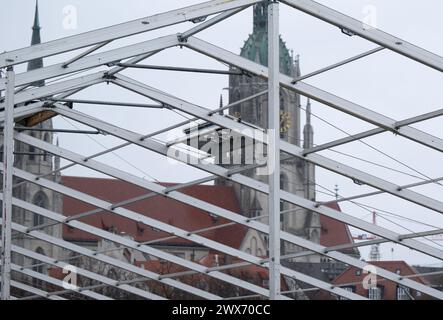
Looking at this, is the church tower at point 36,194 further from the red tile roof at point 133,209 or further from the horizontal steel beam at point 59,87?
the horizontal steel beam at point 59,87

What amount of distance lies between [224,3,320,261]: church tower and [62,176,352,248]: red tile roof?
6.33 ft

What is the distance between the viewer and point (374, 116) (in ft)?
61.0

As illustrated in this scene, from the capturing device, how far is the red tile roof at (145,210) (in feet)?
293

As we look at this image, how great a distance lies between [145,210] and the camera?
91.7 m

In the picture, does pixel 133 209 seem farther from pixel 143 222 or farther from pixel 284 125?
pixel 143 222

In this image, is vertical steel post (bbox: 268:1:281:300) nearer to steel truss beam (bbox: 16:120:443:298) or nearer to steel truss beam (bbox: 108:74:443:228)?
steel truss beam (bbox: 108:74:443:228)

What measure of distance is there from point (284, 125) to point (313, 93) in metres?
68.9

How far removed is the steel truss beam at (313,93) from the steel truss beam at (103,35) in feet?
5.87

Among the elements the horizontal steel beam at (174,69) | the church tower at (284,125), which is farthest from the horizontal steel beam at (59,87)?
the church tower at (284,125)

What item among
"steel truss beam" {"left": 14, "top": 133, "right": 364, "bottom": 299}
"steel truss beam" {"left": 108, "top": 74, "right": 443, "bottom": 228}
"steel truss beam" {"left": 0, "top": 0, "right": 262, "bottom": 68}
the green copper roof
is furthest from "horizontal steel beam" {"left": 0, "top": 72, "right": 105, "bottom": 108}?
the green copper roof

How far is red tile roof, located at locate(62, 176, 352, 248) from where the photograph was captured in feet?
293

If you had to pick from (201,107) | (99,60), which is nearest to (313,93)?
(201,107)

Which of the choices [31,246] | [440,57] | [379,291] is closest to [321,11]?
[440,57]

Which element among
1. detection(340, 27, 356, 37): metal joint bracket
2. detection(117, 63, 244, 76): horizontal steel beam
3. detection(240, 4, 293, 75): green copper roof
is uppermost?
detection(240, 4, 293, 75): green copper roof
